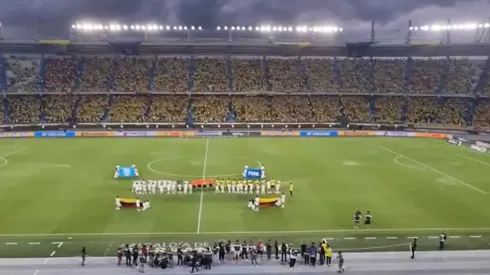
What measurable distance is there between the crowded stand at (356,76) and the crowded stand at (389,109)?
2.93 meters

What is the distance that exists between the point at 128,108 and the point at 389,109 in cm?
3920

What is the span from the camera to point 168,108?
74500 millimetres

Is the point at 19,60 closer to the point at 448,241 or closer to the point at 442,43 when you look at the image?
the point at 442,43

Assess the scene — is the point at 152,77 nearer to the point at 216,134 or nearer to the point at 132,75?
the point at 132,75

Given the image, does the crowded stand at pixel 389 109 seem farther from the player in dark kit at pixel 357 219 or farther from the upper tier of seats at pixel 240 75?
the player in dark kit at pixel 357 219

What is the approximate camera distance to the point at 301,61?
278 feet

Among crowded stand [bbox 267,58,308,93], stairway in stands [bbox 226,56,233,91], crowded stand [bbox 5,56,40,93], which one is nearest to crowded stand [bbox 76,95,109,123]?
crowded stand [bbox 5,56,40,93]

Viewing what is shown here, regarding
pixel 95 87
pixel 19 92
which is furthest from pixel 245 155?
pixel 19 92

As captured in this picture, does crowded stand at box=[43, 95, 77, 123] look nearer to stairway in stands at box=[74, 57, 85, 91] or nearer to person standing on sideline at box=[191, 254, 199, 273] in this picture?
stairway in stands at box=[74, 57, 85, 91]

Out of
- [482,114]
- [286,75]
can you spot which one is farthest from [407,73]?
[286,75]

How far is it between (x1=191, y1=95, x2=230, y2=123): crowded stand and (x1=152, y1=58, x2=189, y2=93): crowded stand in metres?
3.05

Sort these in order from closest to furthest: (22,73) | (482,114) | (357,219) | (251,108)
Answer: (357,219)
(482,114)
(251,108)
(22,73)

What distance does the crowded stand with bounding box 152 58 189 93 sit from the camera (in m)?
77.2

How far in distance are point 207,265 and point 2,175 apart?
86.6 feet
